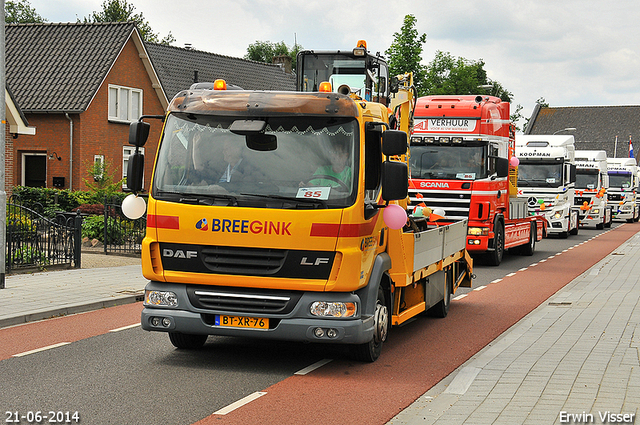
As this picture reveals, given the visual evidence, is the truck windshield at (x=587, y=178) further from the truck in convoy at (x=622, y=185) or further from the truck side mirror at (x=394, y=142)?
the truck side mirror at (x=394, y=142)

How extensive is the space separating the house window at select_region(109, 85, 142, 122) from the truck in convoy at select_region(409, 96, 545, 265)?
1897 centimetres

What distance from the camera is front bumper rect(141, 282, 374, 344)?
7.52 m

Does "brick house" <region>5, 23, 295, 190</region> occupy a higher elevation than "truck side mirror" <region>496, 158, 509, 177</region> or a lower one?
higher

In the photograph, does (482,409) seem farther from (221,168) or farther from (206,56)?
Result: (206,56)

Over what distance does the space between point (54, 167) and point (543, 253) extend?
65.0 ft

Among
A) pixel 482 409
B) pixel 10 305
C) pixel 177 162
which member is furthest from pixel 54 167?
pixel 482 409

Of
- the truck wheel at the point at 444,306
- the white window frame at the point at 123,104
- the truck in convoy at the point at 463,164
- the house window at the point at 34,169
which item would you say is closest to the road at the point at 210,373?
the truck wheel at the point at 444,306

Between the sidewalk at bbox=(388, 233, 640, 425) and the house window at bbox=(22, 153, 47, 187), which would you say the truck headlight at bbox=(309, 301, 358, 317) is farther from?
the house window at bbox=(22, 153, 47, 187)

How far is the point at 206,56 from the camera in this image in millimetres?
46312

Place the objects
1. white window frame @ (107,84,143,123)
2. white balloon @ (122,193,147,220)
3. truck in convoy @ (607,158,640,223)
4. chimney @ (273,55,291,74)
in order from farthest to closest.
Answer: chimney @ (273,55,291,74), truck in convoy @ (607,158,640,223), white window frame @ (107,84,143,123), white balloon @ (122,193,147,220)

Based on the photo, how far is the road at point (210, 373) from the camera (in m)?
6.29

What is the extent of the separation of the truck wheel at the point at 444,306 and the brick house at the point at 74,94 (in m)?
22.4

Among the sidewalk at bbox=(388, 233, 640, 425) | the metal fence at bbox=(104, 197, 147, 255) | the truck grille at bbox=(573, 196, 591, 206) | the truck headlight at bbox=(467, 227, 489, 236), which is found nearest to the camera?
the sidewalk at bbox=(388, 233, 640, 425)

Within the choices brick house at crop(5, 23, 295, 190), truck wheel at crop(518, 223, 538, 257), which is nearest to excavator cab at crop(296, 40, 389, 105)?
truck wheel at crop(518, 223, 538, 257)
